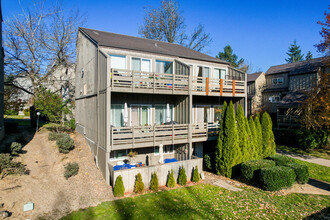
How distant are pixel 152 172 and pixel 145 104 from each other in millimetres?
5157

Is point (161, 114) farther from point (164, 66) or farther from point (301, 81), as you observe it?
point (301, 81)

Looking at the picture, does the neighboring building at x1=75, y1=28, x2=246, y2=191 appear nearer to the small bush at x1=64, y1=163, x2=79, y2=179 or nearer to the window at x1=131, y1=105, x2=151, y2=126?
the window at x1=131, y1=105, x2=151, y2=126

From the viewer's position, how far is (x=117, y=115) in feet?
44.4

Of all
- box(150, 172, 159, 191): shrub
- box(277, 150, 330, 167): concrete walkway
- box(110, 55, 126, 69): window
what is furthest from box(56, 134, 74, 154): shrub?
box(277, 150, 330, 167): concrete walkway

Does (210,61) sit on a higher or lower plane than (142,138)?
higher

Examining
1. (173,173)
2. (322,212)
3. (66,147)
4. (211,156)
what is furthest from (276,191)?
(66,147)

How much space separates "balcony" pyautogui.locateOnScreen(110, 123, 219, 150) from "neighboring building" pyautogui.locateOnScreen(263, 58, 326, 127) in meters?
15.2

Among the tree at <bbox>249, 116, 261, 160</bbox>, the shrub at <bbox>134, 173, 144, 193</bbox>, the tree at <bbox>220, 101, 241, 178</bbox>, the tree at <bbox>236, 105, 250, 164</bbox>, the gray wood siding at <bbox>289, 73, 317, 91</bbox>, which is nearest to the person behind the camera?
the shrub at <bbox>134, 173, 144, 193</bbox>

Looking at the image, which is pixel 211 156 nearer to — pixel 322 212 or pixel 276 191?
pixel 276 191

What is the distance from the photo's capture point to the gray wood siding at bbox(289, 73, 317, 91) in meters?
27.0

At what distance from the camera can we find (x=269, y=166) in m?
12.2

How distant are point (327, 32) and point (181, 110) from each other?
15.5 m

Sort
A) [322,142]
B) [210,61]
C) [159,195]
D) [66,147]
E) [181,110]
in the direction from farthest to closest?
[322,142], [210,61], [181,110], [66,147], [159,195]

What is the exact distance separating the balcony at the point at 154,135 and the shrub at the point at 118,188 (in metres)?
1.89
